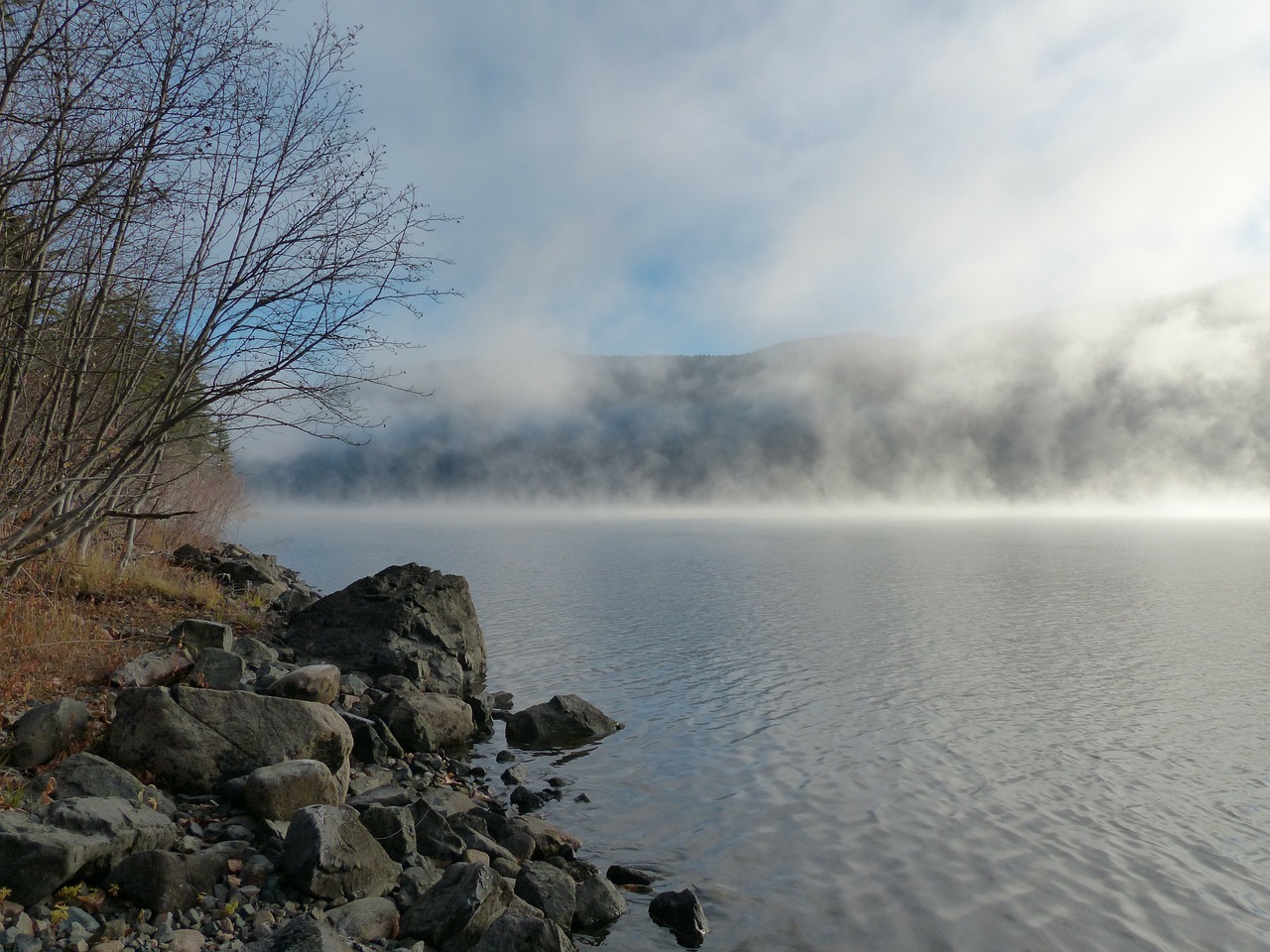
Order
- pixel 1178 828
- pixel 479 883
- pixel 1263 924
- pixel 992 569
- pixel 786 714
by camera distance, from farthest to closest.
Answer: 1. pixel 992 569
2. pixel 786 714
3. pixel 1178 828
4. pixel 1263 924
5. pixel 479 883

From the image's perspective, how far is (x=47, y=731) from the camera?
7512 millimetres

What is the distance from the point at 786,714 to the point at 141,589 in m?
11.5

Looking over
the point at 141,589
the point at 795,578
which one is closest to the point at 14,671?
the point at 141,589

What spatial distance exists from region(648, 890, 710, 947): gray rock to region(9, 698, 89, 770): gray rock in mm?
5381

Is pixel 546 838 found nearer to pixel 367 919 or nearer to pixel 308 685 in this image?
pixel 367 919

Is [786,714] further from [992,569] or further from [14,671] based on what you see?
[992,569]

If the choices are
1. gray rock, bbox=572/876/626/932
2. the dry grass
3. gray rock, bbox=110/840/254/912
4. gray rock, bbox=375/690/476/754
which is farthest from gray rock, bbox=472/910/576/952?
gray rock, bbox=375/690/476/754

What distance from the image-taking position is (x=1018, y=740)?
1356 cm

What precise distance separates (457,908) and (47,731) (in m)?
3.93

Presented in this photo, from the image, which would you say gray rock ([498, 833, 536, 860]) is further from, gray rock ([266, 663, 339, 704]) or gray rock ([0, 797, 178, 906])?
gray rock ([266, 663, 339, 704])

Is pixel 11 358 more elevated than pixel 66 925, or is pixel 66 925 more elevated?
pixel 11 358

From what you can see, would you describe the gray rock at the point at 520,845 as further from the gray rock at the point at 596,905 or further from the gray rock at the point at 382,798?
the gray rock at the point at 382,798

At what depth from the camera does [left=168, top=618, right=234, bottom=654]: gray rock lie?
11992mm

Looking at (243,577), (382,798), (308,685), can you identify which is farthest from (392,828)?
(243,577)
